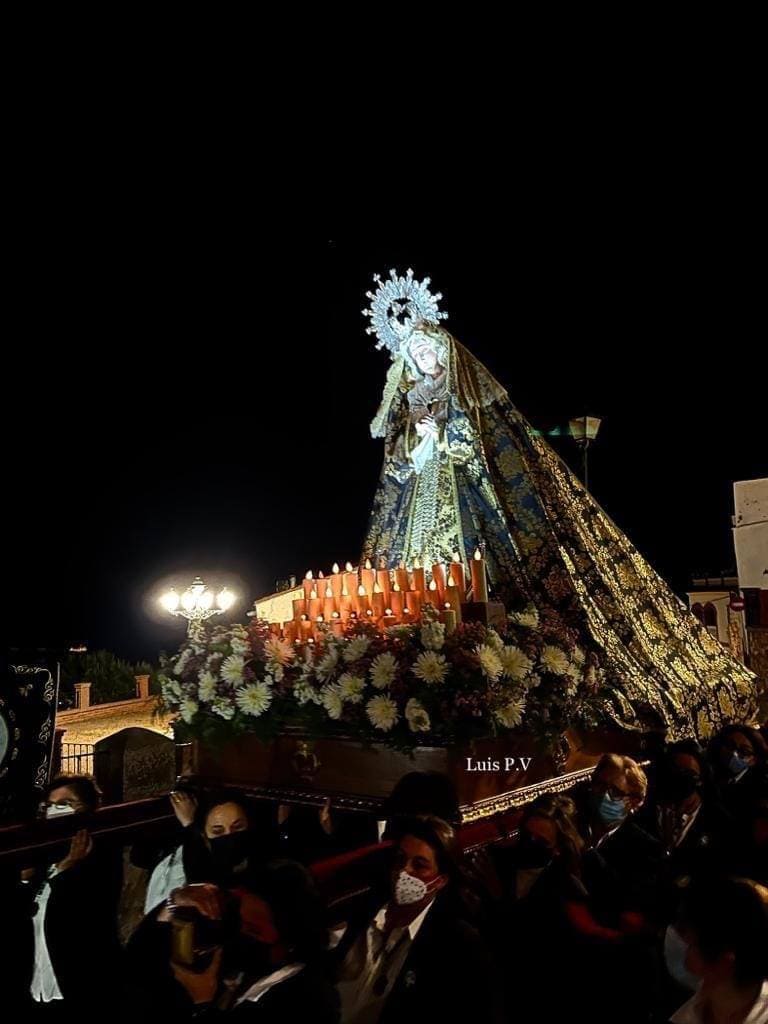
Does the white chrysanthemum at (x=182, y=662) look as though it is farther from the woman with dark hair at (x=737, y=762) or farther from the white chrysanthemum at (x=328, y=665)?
the woman with dark hair at (x=737, y=762)

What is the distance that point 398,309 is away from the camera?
6605mm

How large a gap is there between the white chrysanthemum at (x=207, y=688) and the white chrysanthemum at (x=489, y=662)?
1670mm

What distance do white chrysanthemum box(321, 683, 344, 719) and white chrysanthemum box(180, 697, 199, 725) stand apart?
39.8 inches

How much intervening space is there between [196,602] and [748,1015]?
8329mm

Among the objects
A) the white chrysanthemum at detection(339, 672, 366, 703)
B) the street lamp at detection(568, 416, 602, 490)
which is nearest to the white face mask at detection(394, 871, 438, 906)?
the white chrysanthemum at detection(339, 672, 366, 703)

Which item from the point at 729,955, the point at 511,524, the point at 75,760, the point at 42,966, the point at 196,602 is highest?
the point at 511,524

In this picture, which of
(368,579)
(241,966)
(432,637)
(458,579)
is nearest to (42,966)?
(241,966)

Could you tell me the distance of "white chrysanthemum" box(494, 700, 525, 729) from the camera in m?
3.82

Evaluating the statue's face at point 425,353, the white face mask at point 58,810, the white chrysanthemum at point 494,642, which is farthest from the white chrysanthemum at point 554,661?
the statue's face at point 425,353

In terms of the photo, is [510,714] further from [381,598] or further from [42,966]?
[42,966]

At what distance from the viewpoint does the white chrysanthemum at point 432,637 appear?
3.97 m

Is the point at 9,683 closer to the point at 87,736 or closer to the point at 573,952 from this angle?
the point at 573,952

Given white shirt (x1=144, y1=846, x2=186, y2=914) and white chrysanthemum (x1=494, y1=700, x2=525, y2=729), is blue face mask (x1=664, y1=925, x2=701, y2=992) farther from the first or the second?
white shirt (x1=144, y1=846, x2=186, y2=914)

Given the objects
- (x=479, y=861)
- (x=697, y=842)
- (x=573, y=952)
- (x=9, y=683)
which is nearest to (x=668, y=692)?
(x=697, y=842)
